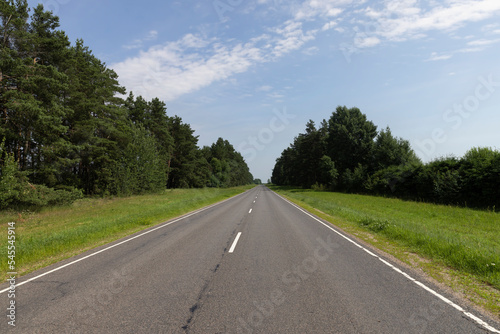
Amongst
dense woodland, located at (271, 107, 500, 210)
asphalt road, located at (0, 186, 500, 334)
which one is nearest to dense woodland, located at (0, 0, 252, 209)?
asphalt road, located at (0, 186, 500, 334)

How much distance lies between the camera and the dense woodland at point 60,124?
1834 centimetres

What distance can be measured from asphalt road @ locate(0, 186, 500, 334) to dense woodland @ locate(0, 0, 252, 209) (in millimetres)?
16116

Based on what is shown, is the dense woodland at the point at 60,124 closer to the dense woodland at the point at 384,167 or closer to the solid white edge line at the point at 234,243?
the solid white edge line at the point at 234,243

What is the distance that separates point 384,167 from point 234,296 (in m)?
50.7

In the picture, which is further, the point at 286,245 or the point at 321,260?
the point at 286,245

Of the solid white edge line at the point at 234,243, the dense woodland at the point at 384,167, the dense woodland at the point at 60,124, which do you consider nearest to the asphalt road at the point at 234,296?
the solid white edge line at the point at 234,243

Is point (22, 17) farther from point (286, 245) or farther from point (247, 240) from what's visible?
point (286, 245)

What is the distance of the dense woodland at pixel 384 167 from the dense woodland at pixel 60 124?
116 ft

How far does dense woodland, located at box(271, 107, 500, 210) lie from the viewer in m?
23.0

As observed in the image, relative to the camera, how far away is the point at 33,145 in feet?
78.2

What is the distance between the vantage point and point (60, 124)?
68.6 feet

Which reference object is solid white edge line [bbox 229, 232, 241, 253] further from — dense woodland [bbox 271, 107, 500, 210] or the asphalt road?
dense woodland [bbox 271, 107, 500, 210]

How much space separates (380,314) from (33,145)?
99.9ft

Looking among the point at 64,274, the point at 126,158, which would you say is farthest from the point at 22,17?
the point at 64,274
